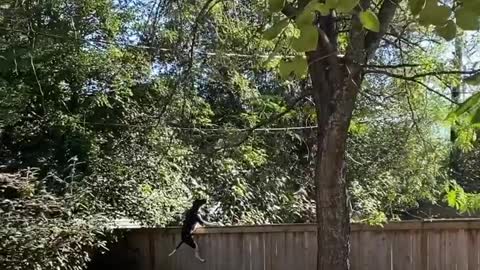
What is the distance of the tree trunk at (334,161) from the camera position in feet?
14.5

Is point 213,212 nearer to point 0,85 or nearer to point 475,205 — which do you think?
point 0,85

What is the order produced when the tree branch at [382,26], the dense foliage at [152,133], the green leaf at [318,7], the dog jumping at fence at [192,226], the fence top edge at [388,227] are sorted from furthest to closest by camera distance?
the dog jumping at fence at [192,226], the dense foliage at [152,133], the fence top edge at [388,227], the tree branch at [382,26], the green leaf at [318,7]

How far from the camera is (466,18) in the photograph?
1673 mm

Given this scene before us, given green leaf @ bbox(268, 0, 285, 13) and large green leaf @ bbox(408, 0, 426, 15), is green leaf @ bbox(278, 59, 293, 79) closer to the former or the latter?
green leaf @ bbox(268, 0, 285, 13)

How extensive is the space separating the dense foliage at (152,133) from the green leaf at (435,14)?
5.65 metres

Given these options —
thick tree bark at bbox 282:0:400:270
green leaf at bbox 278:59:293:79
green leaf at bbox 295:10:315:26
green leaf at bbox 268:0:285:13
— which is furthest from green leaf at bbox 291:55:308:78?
thick tree bark at bbox 282:0:400:270

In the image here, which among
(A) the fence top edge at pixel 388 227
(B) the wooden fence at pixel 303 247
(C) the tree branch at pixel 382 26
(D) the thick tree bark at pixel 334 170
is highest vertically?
(C) the tree branch at pixel 382 26

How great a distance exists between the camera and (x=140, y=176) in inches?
410

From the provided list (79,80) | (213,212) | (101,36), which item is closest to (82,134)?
(79,80)

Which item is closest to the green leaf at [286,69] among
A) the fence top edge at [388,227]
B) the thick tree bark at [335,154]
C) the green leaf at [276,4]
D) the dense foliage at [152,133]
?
the green leaf at [276,4]

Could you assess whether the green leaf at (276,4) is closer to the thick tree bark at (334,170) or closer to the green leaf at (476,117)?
the green leaf at (476,117)

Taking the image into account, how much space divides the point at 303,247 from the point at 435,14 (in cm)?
640

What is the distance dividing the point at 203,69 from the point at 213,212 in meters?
2.28

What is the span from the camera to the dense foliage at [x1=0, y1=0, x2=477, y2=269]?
830 cm
